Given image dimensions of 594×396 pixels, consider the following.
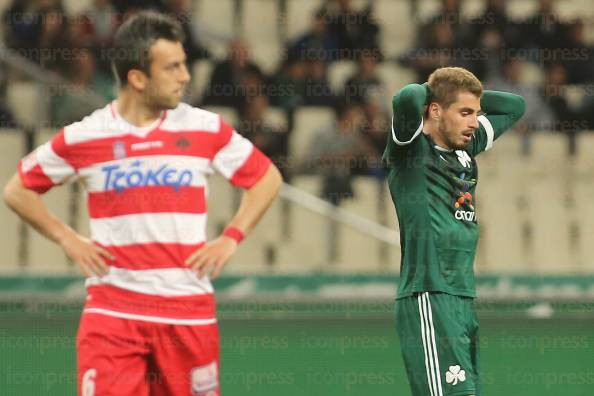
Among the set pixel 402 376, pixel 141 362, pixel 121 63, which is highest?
pixel 121 63

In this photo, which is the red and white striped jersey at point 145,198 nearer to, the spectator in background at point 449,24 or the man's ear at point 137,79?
the man's ear at point 137,79

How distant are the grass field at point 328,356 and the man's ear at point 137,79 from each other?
10.6 ft

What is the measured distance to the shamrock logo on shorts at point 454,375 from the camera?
18.0 feet

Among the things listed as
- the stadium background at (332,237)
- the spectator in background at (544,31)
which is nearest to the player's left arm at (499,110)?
the stadium background at (332,237)

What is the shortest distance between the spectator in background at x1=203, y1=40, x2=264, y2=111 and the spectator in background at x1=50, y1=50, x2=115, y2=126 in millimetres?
979

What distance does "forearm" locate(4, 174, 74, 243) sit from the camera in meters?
4.84

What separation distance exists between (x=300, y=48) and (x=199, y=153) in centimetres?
902

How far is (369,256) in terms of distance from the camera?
12195 mm

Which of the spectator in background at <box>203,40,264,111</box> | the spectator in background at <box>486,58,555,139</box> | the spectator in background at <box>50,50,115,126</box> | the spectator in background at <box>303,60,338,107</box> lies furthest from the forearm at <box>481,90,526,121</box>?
the spectator in background at <box>486,58,555,139</box>

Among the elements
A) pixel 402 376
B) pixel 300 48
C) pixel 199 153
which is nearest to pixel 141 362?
pixel 199 153

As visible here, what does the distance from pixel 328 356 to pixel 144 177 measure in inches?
184

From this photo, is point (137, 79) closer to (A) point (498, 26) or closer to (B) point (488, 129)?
(B) point (488, 129)

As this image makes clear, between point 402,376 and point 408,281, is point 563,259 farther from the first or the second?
point 408,281

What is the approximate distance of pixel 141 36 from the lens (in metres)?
4.75
